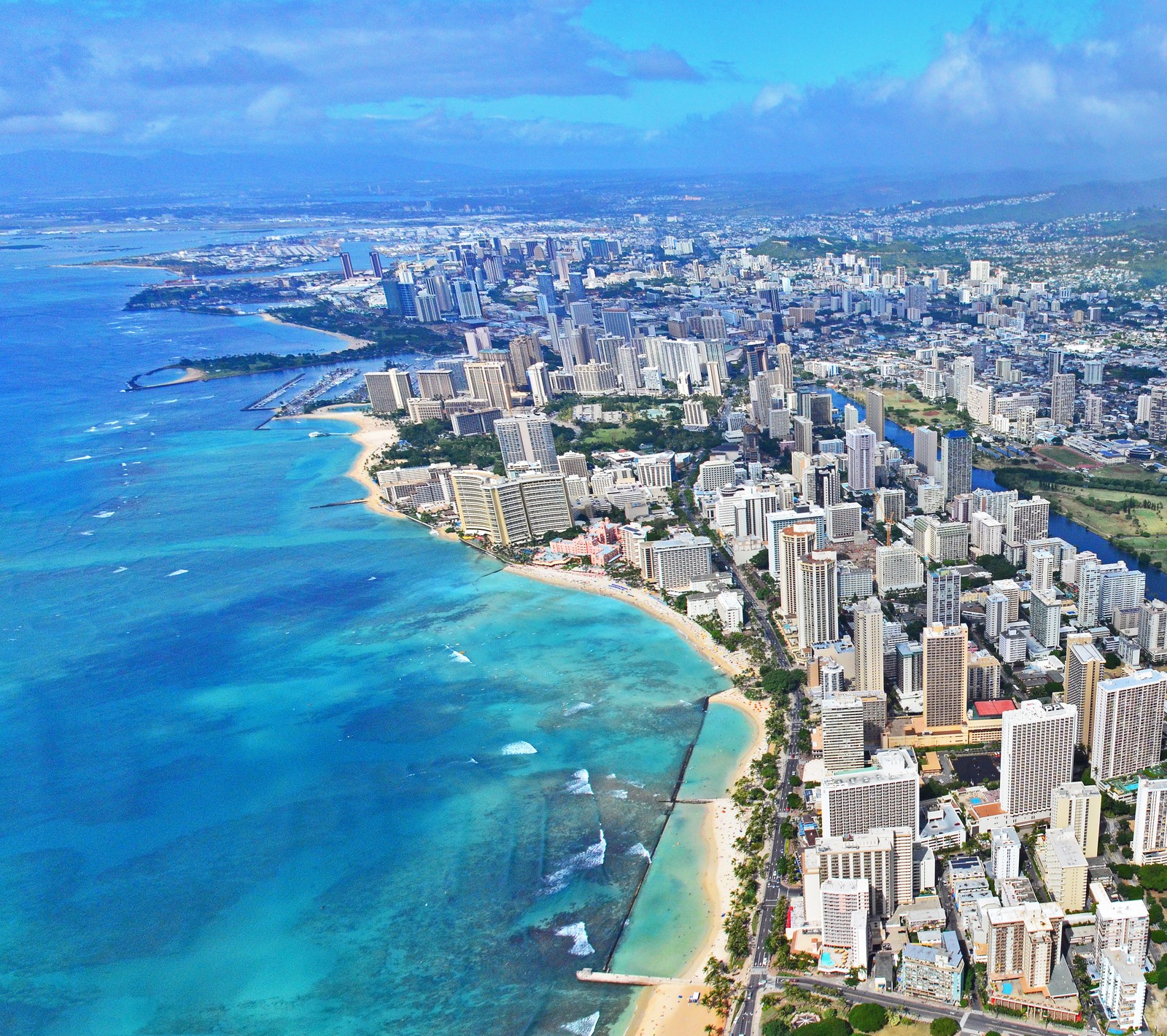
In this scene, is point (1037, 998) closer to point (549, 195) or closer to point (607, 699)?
point (607, 699)

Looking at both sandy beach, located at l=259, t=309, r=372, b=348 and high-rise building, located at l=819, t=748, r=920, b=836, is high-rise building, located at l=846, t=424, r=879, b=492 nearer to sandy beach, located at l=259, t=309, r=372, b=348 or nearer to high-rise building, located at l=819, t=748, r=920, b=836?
high-rise building, located at l=819, t=748, r=920, b=836

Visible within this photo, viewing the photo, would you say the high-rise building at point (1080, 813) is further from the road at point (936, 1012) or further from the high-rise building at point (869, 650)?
the high-rise building at point (869, 650)

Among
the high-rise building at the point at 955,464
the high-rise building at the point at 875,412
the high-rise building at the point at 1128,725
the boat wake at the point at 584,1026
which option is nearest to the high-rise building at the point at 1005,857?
the high-rise building at the point at 1128,725

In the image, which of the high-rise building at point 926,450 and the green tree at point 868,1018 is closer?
the green tree at point 868,1018

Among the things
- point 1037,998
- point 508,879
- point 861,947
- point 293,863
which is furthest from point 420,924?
point 1037,998

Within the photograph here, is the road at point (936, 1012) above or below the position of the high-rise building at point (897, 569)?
below

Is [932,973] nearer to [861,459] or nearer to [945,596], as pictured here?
[945,596]

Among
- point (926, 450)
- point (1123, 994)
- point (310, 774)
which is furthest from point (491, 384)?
point (1123, 994)
